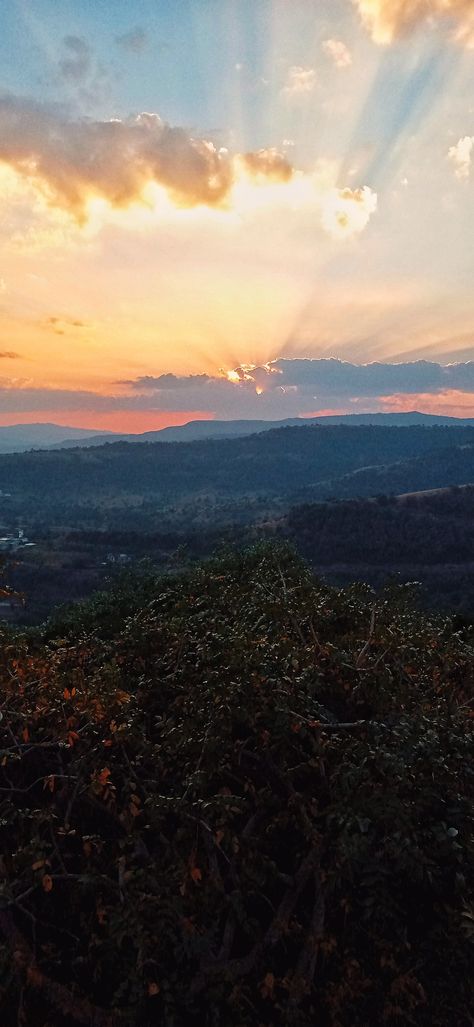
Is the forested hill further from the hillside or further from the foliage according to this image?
the foliage

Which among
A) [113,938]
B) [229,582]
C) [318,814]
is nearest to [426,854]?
[318,814]

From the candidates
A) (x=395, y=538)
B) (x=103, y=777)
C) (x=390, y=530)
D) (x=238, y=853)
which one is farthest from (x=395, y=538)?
(x=103, y=777)

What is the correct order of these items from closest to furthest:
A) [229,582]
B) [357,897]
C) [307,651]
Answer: [357,897], [307,651], [229,582]

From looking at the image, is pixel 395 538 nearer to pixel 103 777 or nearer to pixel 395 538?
pixel 395 538

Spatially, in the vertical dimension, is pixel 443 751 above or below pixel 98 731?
below

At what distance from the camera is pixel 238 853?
6156 mm

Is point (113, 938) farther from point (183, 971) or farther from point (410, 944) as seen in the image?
point (410, 944)

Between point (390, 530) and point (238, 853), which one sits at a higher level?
point (238, 853)

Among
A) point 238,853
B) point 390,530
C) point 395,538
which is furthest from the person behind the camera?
point 390,530

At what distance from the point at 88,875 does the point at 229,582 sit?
423 inches

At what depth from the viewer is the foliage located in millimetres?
5398

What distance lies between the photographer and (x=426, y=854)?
239 inches

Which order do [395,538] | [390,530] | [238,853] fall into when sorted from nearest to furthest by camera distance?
1. [238,853]
2. [395,538]
3. [390,530]

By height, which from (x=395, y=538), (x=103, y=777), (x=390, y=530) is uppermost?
(x=103, y=777)
